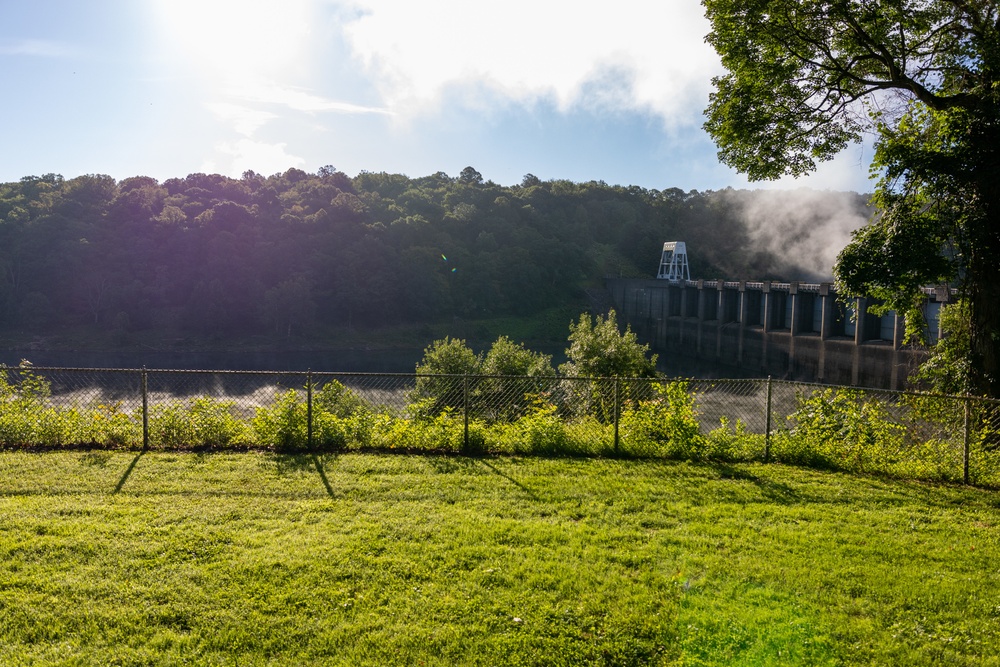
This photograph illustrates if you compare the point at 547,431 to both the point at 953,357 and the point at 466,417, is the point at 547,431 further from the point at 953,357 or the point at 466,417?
the point at 953,357

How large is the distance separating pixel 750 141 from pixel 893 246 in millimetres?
3562

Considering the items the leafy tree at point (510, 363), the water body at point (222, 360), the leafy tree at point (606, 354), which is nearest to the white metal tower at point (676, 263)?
the water body at point (222, 360)

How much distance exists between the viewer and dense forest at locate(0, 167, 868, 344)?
7100 centimetres

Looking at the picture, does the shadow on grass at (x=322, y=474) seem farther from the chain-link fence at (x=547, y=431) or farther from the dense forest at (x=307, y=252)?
the dense forest at (x=307, y=252)

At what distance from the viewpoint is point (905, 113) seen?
13070 millimetres

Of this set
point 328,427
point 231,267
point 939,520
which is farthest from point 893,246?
point 231,267

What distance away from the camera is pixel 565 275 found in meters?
101

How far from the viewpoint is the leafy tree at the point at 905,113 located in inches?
457

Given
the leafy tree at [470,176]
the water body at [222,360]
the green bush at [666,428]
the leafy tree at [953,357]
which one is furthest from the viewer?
the leafy tree at [470,176]

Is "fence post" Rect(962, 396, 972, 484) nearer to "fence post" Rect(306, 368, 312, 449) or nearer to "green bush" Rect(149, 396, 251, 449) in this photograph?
"fence post" Rect(306, 368, 312, 449)

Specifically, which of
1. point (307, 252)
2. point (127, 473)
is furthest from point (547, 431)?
point (307, 252)

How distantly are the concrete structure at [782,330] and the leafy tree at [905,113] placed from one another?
22752mm

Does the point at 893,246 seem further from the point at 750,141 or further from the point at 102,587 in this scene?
the point at 102,587

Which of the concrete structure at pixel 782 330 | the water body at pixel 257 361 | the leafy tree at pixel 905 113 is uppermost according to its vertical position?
the leafy tree at pixel 905 113
